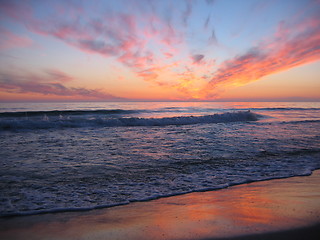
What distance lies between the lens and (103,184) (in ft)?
12.4

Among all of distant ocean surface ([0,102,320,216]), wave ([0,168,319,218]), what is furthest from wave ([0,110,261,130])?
wave ([0,168,319,218])

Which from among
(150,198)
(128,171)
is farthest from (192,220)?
(128,171)

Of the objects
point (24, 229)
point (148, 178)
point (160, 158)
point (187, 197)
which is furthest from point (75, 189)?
point (160, 158)

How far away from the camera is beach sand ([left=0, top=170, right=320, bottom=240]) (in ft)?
7.16

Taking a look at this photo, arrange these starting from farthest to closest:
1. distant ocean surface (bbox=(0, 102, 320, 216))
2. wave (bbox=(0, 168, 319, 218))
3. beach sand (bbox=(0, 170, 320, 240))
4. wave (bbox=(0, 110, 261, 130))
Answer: wave (bbox=(0, 110, 261, 130)) → distant ocean surface (bbox=(0, 102, 320, 216)) → wave (bbox=(0, 168, 319, 218)) → beach sand (bbox=(0, 170, 320, 240))

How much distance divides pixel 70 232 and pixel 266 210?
262cm

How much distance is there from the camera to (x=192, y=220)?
2.47m

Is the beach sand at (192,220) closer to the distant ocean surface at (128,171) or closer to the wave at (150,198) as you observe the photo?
the wave at (150,198)

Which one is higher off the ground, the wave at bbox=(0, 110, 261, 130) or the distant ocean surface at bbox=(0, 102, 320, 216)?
the wave at bbox=(0, 110, 261, 130)

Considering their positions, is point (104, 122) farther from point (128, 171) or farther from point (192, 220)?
point (192, 220)

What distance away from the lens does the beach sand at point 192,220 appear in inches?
86.0

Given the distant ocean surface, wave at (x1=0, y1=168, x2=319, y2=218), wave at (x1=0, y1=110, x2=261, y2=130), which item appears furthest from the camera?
wave at (x1=0, y1=110, x2=261, y2=130)

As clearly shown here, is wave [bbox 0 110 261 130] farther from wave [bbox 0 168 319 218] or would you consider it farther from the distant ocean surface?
wave [bbox 0 168 319 218]

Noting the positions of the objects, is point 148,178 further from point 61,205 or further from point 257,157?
point 257,157
